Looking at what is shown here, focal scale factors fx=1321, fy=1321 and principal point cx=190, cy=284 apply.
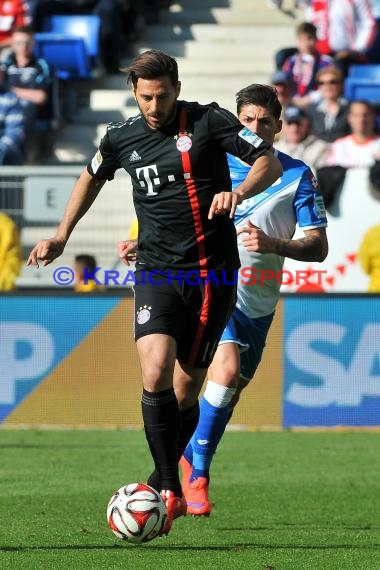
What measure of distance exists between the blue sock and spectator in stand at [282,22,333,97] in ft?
30.2

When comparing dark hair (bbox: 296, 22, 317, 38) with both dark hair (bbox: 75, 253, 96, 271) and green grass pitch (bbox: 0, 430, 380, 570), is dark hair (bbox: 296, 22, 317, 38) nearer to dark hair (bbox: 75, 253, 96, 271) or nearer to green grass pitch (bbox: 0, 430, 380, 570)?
dark hair (bbox: 75, 253, 96, 271)

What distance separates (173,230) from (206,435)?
5.68ft

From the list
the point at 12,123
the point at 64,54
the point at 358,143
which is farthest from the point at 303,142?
the point at 64,54

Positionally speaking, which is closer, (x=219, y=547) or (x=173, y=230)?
(x=219, y=547)

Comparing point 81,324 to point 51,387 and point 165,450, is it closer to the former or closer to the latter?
point 51,387

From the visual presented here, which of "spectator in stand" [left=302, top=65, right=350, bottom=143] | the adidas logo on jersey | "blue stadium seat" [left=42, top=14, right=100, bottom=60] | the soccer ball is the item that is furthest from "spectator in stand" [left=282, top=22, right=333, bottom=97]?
the soccer ball

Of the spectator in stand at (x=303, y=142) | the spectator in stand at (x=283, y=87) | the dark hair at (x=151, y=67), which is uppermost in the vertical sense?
the dark hair at (x=151, y=67)

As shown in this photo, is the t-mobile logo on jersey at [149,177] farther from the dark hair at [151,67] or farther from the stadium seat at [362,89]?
the stadium seat at [362,89]

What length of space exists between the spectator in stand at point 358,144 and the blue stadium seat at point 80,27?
526 centimetres

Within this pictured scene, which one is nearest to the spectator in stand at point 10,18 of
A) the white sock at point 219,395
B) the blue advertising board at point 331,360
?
the blue advertising board at point 331,360

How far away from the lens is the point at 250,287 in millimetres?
8148

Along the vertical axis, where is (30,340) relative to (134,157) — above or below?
below

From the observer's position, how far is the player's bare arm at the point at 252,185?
6117 millimetres

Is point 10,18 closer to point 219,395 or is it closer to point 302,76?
point 302,76
